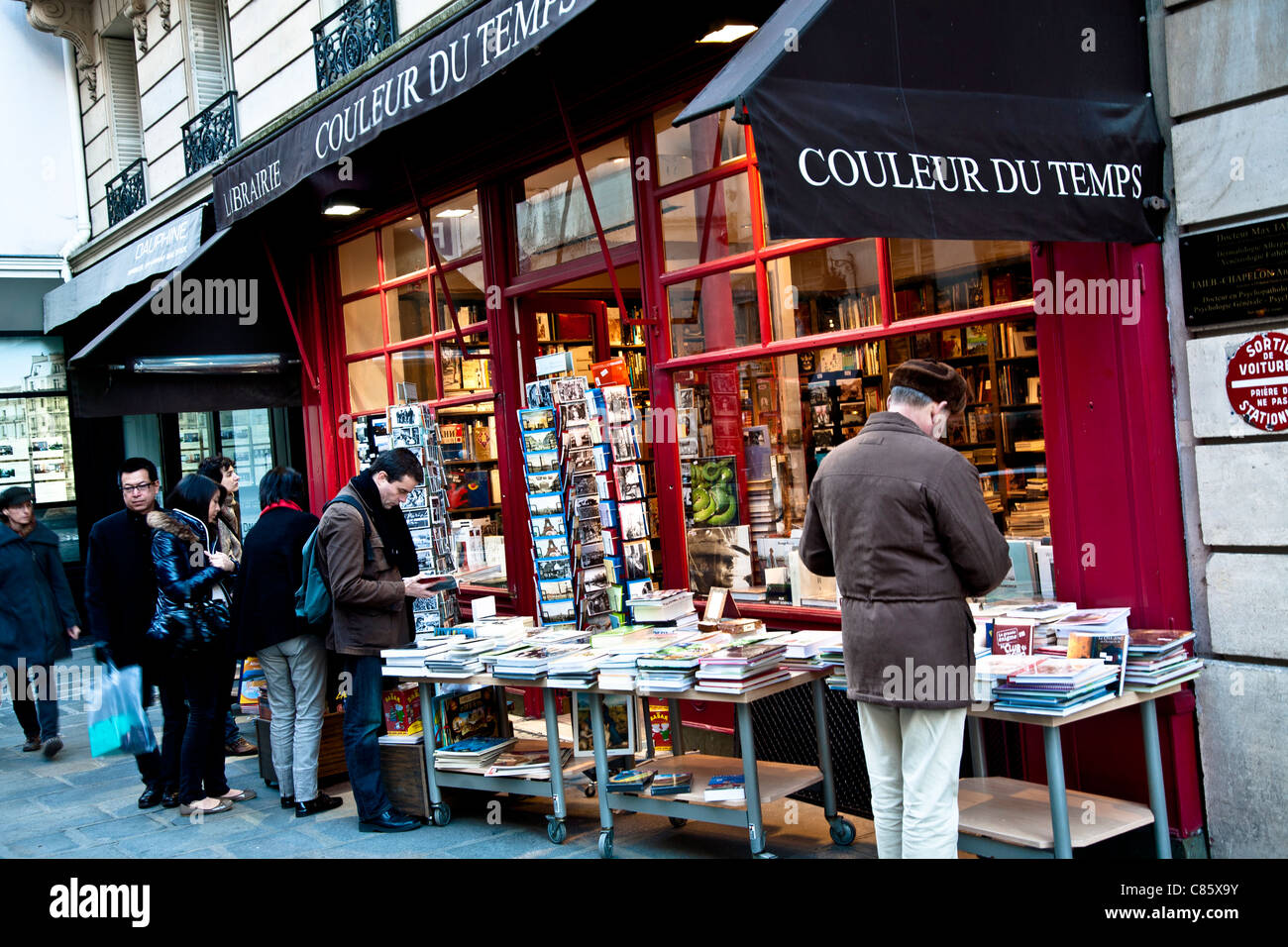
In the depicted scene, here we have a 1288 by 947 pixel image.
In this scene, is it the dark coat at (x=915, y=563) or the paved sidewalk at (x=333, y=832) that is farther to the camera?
the paved sidewalk at (x=333, y=832)

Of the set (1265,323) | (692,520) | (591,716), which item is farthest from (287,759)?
(1265,323)

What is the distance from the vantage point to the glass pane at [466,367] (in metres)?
8.77

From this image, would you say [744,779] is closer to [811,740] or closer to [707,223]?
[811,740]

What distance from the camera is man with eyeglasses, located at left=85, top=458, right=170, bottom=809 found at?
690cm

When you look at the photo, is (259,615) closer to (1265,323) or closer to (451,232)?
(451,232)

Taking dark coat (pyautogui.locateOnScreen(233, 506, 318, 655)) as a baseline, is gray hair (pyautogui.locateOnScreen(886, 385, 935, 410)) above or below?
above

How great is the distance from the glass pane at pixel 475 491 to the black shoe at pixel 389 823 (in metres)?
2.93

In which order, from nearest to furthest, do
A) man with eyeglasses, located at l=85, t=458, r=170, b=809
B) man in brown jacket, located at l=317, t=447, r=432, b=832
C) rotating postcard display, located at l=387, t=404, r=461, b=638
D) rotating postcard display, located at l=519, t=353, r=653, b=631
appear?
man in brown jacket, located at l=317, t=447, r=432, b=832, man with eyeglasses, located at l=85, t=458, r=170, b=809, rotating postcard display, located at l=519, t=353, r=653, b=631, rotating postcard display, located at l=387, t=404, r=461, b=638

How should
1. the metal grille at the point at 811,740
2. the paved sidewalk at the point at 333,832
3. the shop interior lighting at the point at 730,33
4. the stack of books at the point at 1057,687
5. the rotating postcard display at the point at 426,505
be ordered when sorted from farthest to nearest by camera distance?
the rotating postcard display at the point at 426,505 → the shop interior lighting at the point at 730,33 → the metal grille at the point at 811,740 → the paved sidewalk at the point at 333,832 → the stack of books at the point at 1057,687

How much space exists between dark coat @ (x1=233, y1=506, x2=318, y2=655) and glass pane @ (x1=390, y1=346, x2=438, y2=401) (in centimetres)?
315

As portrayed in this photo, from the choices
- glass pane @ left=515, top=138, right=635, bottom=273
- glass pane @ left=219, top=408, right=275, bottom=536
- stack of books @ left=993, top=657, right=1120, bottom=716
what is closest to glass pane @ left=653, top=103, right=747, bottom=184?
glass pane @ left=515, top=138, right=635, bottom=273

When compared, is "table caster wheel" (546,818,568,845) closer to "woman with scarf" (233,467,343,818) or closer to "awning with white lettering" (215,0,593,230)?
"woman with scarf" (233,467,343,818)

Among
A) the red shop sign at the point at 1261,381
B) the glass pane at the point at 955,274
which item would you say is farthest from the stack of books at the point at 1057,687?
the glass pane at the point at 955,274

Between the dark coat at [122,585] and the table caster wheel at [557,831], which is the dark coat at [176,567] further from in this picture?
the table caster wheel at [557,831]
